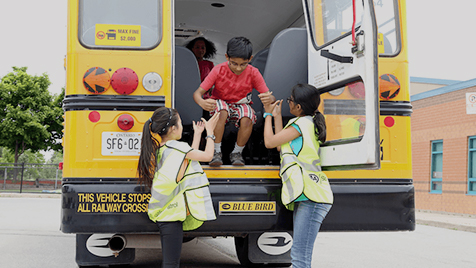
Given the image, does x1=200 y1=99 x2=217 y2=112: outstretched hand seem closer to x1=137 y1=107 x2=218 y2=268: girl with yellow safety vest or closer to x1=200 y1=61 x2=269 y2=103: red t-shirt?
x1=200 y1=61 x2=269 y2=103: red t-shirt

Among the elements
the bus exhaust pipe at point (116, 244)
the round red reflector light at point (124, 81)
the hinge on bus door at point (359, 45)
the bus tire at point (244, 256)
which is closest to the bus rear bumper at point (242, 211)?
the bus exhaust pipe at point (116, 244)

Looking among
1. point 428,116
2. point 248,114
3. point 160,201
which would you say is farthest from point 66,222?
point 428,116

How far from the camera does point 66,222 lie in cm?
359

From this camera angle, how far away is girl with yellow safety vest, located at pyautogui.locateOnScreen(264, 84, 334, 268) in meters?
3.47

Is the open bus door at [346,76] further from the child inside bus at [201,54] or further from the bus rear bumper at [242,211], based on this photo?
the child inside bus at [201,54]

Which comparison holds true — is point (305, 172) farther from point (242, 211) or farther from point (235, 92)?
point (235, 92)

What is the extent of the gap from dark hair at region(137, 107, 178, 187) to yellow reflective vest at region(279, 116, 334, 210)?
33.9 inches

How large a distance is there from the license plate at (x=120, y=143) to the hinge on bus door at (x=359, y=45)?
165 cm

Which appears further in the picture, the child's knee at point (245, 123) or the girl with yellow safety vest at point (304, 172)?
the child's knee at point (245, 123)

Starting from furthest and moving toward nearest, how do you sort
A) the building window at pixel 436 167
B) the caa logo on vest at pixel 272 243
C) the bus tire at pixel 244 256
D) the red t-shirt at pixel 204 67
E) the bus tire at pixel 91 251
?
the building window at pixel 436 167, the red t-shirt at pixel 204 67, the bus tire at pixel 244 256, the caa logo on vest at pixel 272 243, the bus tire at pixel 91 251

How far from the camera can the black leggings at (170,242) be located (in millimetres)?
3428

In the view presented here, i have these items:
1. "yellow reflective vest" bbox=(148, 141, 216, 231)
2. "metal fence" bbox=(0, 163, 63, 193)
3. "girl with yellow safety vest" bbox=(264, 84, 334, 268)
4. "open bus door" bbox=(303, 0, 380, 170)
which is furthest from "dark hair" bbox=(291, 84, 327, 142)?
"metal fence" bbox=(0, 163, 63, 193)

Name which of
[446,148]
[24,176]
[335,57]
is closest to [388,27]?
[335,57]

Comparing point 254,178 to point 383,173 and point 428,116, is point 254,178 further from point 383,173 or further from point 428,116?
point 428,116
